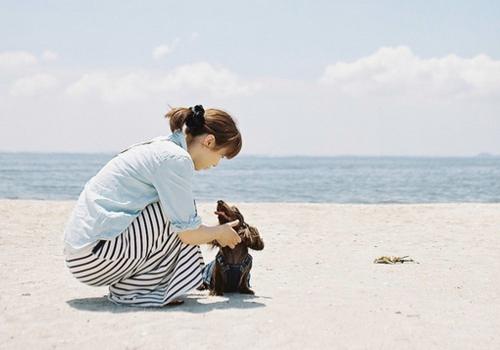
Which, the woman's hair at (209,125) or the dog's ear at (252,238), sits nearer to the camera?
the woman's hair at (209,125)

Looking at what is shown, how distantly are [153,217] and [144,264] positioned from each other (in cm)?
38

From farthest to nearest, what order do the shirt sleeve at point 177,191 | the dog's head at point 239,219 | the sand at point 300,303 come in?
1. the dog's head at point 239,219
2. the shirt sleeve at point 177,191
3. the sand at point 300,303

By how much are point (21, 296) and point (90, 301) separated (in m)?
0.60

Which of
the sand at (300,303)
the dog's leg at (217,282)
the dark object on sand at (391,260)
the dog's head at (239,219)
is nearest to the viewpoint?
the sand at (300,303)

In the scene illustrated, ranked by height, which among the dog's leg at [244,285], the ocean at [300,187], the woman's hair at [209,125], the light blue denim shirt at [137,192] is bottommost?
the ocean at [300,187]

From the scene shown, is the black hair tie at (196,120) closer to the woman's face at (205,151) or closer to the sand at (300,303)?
the woman's face at (205,151)

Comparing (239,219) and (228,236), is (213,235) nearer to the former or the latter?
(228,236)

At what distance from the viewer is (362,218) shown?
1294cm

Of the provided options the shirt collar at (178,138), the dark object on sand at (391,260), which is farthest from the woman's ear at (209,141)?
the dark object on sand at (391,260)

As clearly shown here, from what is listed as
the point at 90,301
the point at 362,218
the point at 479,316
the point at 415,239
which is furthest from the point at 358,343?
the point at 362,218

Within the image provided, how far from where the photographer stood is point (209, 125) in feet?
15.3

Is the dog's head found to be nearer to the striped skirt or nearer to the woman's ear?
the striped skirt

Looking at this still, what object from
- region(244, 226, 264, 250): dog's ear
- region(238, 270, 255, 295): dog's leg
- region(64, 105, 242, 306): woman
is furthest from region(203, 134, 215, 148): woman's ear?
region(238, 270, 255, 295): dog's leg

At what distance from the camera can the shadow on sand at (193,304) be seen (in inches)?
187
